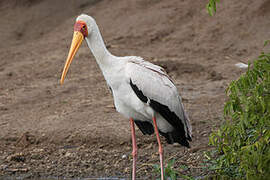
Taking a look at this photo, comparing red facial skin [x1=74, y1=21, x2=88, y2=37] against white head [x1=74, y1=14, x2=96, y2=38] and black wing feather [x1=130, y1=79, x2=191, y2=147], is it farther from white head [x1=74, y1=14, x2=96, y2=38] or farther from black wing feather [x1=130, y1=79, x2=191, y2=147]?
black wing feather [x1=130, y1=79, x2=191, y2=147]

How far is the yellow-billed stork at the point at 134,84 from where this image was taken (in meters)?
5.15

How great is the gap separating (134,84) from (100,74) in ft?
14.2

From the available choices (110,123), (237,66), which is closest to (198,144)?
(110,123)

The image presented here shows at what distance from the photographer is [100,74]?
9.42 m

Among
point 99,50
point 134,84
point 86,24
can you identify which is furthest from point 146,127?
point 86,24

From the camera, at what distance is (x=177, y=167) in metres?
5.89

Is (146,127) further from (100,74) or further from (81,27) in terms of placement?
(100,74)

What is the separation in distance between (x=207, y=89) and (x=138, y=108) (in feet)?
10.9

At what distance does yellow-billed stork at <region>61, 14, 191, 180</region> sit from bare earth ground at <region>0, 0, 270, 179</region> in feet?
2.37

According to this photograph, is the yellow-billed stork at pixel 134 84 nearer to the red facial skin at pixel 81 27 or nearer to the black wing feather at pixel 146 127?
the red facial skin at pixel 81 27

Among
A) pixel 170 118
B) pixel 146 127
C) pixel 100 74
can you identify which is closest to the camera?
pixel 170 118

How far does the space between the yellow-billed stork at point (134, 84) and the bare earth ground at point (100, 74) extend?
0.72 meters

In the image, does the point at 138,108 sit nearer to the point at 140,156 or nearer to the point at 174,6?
the point at 140,156

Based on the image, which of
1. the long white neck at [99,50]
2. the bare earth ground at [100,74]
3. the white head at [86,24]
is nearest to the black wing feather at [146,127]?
the bare earth ground at [100,74]
